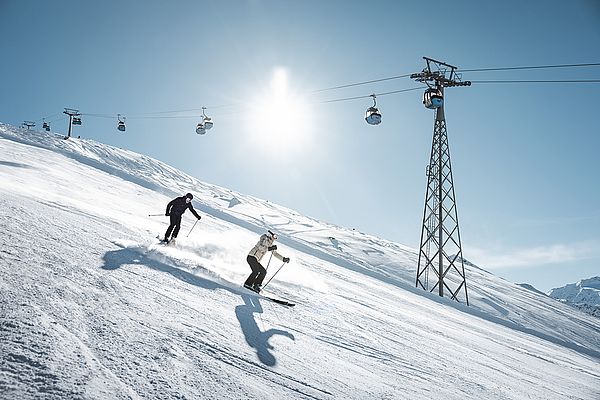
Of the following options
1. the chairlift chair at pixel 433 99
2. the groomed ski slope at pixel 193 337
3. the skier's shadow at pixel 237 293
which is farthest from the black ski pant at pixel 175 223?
the chairlift chair at pixel 433 99

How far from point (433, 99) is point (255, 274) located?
58.9 feet

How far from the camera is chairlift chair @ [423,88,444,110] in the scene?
68.6 feet

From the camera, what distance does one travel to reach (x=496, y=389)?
17.6 ft

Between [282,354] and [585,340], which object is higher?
[282,354]

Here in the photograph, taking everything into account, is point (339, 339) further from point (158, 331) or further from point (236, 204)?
point (236, 204)

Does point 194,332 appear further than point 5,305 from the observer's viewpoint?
Yes

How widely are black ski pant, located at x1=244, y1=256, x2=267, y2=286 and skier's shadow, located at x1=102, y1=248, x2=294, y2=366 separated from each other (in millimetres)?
516

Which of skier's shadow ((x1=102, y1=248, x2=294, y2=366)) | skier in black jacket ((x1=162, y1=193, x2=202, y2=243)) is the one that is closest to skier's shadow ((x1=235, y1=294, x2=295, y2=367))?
skier's shadow ((x1=102, y1=248, x2=294, y2=366))

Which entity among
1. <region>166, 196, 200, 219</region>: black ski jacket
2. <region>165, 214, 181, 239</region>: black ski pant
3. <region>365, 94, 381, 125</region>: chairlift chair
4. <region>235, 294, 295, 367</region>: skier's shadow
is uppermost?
<region>365, 94, 381, 125</region>: chairlift chair

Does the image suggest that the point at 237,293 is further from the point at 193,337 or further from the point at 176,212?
the point at 176,212

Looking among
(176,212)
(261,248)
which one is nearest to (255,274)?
(261,248)

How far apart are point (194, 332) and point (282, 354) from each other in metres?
1.12

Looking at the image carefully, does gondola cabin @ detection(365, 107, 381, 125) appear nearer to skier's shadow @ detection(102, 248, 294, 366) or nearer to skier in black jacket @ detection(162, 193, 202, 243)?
skier in black jacket @ detection(162, 193, 202, 243)

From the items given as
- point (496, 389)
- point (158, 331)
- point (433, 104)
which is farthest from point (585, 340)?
point (158, 331)
